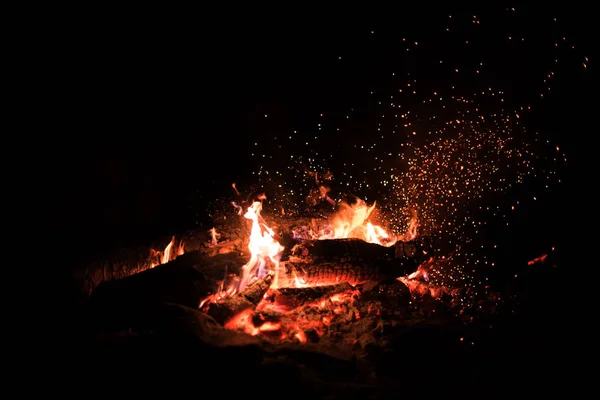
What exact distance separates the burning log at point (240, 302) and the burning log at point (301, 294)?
156 mm

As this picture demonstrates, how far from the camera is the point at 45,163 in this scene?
415 centimetres

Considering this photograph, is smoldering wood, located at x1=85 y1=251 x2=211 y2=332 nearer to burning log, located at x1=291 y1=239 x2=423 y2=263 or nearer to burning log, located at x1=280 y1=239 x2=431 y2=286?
burning log, located at x1=280 y1=239 x2=431 y2=286

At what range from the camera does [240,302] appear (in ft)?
9.93

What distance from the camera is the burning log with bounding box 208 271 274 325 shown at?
2.91 meters

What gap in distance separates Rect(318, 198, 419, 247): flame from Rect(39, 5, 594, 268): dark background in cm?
178

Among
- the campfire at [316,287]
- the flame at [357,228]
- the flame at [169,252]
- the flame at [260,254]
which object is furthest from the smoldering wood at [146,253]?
the flame at [357,228]

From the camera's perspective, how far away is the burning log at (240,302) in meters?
2.91

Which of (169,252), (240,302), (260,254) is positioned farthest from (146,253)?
(240,302)

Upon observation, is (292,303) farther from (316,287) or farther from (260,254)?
(260,254)

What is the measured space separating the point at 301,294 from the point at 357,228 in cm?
159

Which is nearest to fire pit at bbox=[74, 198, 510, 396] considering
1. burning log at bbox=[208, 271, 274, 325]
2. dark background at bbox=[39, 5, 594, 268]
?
burning log at bbox=[208, 271, 274, 325]

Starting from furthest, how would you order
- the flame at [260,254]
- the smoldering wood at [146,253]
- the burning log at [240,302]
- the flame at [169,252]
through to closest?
the flame at [169,252]
the flame at [260,254]
the smoldering wood at [146,253]
the burning log at [240,302]

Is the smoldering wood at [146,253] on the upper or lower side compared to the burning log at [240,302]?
upper

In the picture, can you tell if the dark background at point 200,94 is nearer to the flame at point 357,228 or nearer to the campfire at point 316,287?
the campfire at point 316,287
